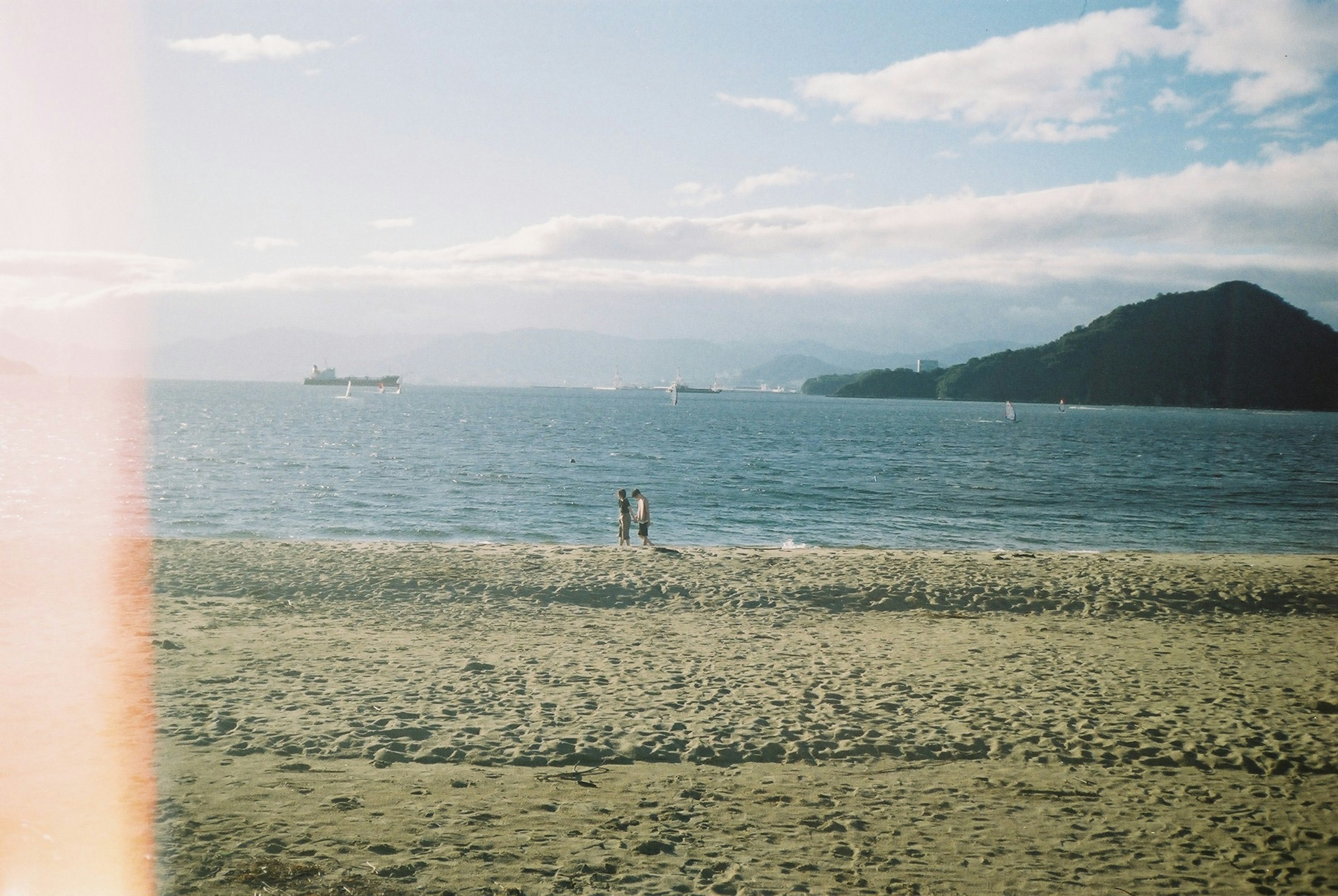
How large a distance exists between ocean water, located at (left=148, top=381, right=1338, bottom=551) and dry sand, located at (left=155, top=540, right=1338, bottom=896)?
40.6 feet

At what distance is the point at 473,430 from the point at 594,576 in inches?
3189

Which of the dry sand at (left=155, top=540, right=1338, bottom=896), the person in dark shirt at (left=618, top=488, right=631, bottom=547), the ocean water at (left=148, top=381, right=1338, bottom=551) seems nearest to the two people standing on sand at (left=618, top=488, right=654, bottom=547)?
the person in dark shirt at (left=618, top=488, right=631, bottom=547)

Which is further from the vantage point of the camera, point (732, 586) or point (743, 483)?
point (743, 483)

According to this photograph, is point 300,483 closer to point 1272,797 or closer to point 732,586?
point 732,586

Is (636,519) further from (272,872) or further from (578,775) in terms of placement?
(272,872)

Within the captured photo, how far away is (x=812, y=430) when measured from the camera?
107 metres

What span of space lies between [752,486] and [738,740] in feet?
122

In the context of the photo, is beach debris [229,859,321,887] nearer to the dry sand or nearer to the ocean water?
the dry sand

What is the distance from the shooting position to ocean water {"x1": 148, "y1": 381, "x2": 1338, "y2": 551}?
30.9m

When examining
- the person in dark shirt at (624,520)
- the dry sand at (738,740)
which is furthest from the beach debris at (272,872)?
the person in dark shirt at (624,520)

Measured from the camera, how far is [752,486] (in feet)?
151

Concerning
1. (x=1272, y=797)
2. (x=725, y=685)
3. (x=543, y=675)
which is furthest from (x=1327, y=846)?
(x=543, y=675)

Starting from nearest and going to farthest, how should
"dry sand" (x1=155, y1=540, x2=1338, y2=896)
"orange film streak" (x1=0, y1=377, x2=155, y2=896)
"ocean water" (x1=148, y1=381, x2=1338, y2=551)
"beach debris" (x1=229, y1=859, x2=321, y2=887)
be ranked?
"beach debris" (x1=229, y1=859, x2=321, y2=887) < "orange film streak" (x1=0, y1=377, x2=155, y2=896) < "dry sand" (x1=155, y1=540, x2=1338, y2=896) < "ocean water" (x1=148, y1=381, x2=1338, y2=551)

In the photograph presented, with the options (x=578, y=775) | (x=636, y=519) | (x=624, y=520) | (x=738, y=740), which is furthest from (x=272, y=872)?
(x=636, y=519)
